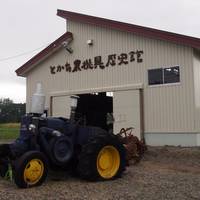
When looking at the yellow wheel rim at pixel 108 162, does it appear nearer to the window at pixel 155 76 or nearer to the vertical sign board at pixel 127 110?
the vertical sign board at pixel 127 110

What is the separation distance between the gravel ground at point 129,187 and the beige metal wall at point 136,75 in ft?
18.7

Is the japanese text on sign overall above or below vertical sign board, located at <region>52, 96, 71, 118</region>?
above

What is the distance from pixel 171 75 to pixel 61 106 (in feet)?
21.5

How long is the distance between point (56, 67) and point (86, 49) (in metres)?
2.18

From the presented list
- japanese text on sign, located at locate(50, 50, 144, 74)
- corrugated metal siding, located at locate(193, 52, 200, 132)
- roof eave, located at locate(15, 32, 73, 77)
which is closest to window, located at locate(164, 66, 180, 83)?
corrugated metal siding, located at locate(193, 52, 200, 132)

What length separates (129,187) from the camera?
902cm

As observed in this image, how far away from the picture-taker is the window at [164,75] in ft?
59.8

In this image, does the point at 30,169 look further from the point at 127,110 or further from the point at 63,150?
the point at 127,110

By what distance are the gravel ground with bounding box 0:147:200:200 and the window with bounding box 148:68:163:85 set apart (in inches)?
267

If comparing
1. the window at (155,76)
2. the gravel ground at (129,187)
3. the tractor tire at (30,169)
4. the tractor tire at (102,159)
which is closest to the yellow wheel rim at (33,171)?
the tractor tire at (30,169)

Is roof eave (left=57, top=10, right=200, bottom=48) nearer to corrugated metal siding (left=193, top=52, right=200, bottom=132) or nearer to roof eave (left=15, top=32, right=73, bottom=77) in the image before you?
corrugated metal siding (left=193, top=52, right=200, bottom=132)

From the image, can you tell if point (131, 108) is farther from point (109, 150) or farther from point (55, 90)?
point (109, 150)

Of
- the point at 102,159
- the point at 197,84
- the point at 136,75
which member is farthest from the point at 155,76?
the point at 102,159

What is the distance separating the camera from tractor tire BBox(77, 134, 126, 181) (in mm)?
9500
